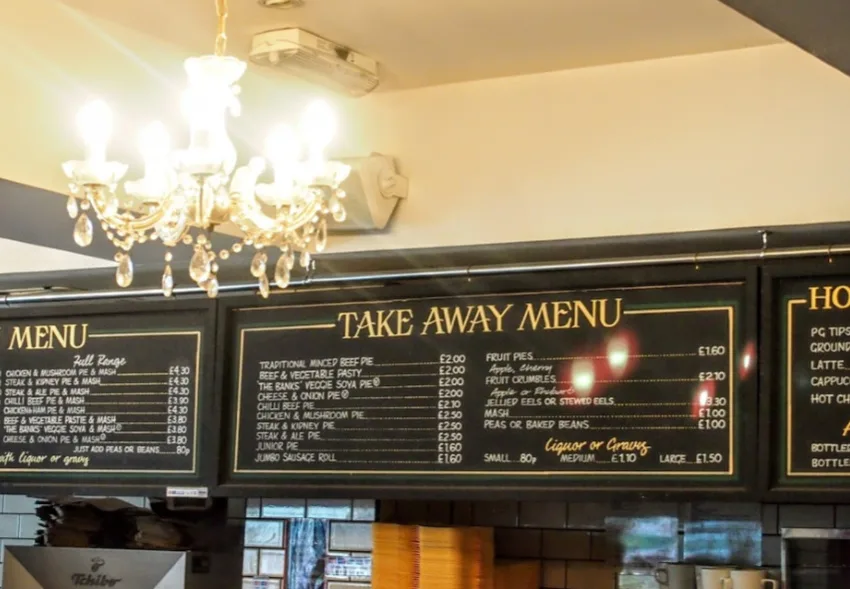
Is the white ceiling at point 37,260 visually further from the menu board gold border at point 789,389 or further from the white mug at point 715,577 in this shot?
the menu board gold border at point 789,389

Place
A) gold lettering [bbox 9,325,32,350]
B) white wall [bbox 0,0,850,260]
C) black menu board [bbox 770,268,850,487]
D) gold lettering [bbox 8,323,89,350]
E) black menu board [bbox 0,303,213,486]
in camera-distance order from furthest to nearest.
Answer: gold lettering [bbox 9,325,32,350] < gold lettering [bbox 8,323,89,350] < black menu board [bbox 0,303,213,486] < white wall [bbox 0,0,850,260] < black menu board [bbox 770,268,850,487]

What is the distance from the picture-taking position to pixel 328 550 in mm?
4590

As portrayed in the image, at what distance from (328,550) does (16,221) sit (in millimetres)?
1527

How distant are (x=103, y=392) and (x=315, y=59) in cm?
164

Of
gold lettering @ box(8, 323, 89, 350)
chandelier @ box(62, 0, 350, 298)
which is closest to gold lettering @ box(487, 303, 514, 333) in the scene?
chandelier @ box(62, 0, 350, 298)

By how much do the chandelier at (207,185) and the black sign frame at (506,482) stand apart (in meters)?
1.20

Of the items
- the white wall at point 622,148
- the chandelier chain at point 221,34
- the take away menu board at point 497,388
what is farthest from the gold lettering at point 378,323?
the chandelier chain at point 221,34

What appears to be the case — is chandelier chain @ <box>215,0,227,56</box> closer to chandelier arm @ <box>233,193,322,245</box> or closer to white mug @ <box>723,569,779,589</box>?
chandelier arm @ <box>233,193,322,245</box>

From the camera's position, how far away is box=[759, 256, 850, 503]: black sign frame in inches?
141

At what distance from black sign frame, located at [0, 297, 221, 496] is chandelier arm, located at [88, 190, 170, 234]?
1.72 metres

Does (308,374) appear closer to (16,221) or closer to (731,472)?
(16,221)

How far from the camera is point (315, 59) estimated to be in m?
3.81

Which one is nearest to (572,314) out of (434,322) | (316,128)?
(434,322)

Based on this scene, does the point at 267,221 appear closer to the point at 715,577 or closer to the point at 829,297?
the point at 829,297
